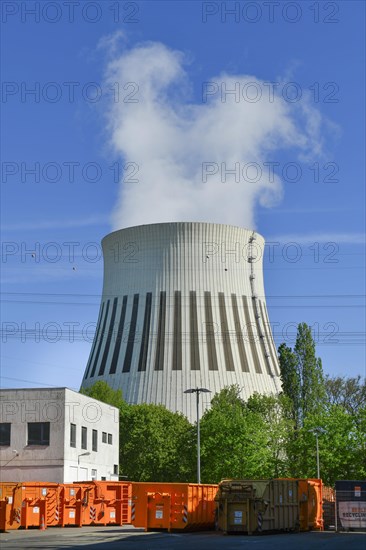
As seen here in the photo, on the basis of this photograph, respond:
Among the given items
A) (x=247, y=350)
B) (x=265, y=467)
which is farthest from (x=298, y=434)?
(x=247, y=350)

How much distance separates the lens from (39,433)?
57.2 meters

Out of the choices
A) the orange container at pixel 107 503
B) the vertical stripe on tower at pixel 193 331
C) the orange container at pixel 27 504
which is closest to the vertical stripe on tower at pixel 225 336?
the vertical stripe on tower at pixel 193 331

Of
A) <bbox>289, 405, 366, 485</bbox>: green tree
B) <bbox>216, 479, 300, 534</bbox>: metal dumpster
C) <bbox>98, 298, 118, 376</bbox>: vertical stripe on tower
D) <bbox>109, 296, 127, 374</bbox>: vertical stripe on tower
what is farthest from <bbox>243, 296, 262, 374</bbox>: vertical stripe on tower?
<bbox>216, 479, 300, 534</bbox>: metal dumpster

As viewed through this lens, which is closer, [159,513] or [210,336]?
[159,513]

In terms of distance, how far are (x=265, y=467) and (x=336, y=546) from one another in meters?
41.5

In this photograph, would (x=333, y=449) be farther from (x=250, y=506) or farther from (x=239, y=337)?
(x=250, y=506)

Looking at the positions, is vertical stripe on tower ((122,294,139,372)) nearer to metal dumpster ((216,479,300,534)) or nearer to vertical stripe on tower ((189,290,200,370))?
vertical stripe on tower ((189,290,200,370))

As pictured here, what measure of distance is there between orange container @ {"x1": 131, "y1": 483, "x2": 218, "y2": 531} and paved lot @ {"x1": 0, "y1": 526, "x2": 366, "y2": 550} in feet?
2.76

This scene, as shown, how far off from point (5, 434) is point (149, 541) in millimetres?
26008

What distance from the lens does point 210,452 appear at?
238 ft

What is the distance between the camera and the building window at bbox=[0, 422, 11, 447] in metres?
57.4

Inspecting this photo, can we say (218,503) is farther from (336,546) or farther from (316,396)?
(316,396)

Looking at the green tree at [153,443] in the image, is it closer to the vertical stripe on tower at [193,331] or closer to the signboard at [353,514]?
the vertical stripe on tower at [193,331]

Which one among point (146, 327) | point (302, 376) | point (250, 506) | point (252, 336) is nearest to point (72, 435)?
point (250, 506)
